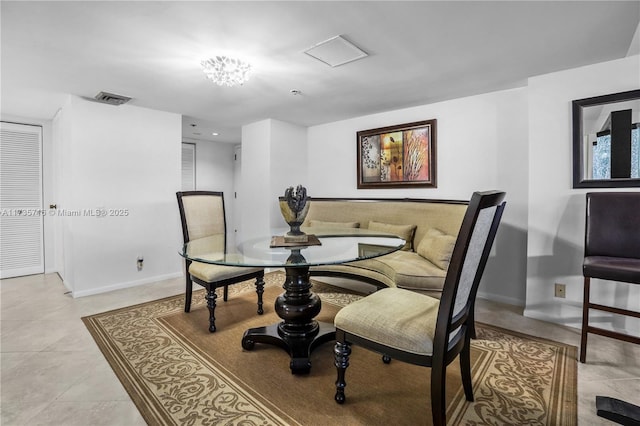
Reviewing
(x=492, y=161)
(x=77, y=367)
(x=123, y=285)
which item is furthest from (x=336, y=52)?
(x=123, y=285)

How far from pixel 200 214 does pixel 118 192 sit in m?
1.37

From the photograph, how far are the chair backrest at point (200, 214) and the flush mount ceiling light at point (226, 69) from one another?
117 centimetres

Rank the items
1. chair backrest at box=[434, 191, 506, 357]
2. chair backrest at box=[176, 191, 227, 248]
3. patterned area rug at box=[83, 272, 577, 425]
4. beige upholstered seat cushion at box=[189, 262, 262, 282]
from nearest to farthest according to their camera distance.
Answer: chair backrest at box=[434, 191, 506, 357]
patterned area rug at box=[83, 272, 577, 425]
beige upholstered seat cushion at box=[189, 262, 262, 282]
chair backrest at box=[176, 191, 227, 248]

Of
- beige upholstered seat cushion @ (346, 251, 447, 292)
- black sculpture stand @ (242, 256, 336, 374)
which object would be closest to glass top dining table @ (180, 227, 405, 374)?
black sculpture stand @ (242, 256, 336, 374)

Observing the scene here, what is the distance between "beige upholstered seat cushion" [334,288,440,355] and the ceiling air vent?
330 centimetres

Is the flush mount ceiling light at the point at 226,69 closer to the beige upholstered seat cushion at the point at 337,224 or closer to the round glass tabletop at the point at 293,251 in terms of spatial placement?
the round glass tabletop at the point at 293,251

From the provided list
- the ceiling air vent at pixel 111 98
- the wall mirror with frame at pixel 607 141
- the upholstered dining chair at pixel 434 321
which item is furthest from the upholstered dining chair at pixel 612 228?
the ceiling air vent at pixel 111 98

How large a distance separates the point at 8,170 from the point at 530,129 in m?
6.10

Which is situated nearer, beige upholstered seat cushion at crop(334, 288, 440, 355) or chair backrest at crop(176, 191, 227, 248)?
beige upholstered seat cushion at crop(334, 288, 440, 355)

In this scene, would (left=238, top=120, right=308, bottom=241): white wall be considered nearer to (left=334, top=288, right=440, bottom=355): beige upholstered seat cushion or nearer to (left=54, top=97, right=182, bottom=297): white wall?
(left=54, top=97, right=182, bottom=297): white wall

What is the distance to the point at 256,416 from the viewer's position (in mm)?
1541

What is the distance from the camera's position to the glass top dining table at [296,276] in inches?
73.4

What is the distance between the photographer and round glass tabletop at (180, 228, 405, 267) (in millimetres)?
1732

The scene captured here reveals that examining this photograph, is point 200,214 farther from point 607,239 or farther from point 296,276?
point 607,239
